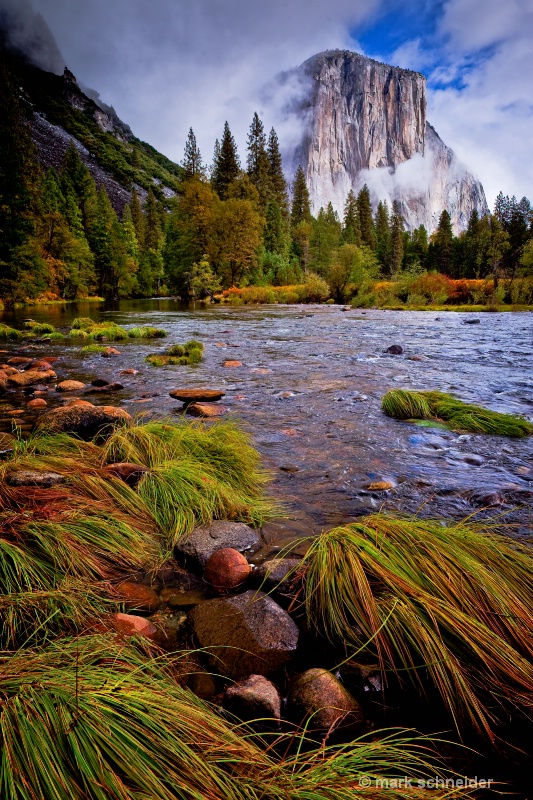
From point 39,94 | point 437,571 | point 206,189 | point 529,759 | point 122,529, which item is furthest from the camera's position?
point 39,94

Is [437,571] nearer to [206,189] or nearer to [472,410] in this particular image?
[472,410]

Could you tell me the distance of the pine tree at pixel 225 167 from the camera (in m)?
50.9

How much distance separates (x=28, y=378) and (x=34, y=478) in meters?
5.24

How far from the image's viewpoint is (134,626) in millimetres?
1797

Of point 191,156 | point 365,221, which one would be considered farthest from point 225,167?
point 365,221

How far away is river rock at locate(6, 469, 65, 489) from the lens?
8.47ft

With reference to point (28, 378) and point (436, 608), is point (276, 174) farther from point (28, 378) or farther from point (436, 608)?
point (436, 608)

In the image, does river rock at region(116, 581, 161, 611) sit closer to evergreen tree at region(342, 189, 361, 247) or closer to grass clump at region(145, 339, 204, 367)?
grass clump at region(145, 339, 204, 367)

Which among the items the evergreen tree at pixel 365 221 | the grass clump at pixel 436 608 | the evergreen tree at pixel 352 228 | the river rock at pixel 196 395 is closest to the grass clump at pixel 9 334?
the river rock at pixel 196 395

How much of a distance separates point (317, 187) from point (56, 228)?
614ft

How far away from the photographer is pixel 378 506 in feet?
10.1

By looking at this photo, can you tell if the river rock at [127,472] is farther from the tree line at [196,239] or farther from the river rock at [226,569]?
the tree line at [196,239]

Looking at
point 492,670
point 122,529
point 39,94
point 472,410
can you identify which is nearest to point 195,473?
point 122,529

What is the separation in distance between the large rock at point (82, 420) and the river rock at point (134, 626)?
8.10ft
